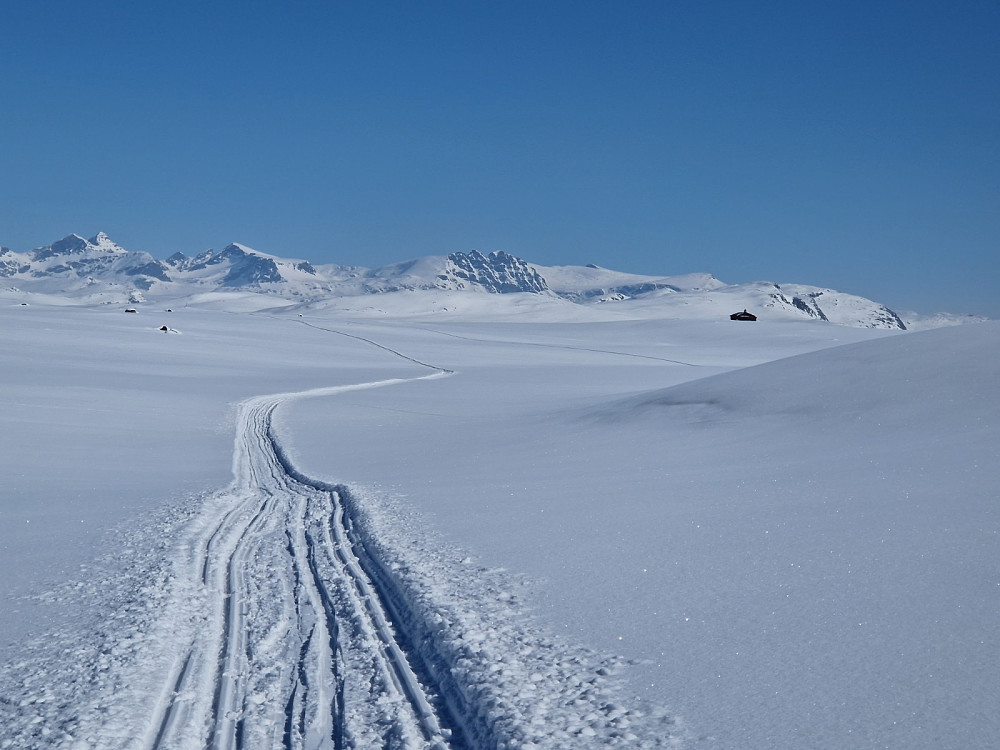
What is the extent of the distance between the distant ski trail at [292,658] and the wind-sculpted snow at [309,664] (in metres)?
0.01

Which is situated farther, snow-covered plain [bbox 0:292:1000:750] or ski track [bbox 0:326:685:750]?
snow-covered plain [bbox 0:292:1000:750]

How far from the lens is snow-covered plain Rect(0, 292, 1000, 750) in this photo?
15.6 feet

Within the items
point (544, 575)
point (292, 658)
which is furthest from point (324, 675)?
point (544, 575)

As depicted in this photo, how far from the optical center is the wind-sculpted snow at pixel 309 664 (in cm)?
468

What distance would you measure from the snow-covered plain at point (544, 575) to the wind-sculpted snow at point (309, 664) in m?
0.03

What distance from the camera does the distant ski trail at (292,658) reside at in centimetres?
473

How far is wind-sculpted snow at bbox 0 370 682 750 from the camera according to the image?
468 cm

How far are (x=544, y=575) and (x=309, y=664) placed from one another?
242 centimetres

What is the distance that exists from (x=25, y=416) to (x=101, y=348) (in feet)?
82.4

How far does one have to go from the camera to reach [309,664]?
219 inches

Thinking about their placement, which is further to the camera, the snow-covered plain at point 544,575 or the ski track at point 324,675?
the snow-covered plain at point 544,575

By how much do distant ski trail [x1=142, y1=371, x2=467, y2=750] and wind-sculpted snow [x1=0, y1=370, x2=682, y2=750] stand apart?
0.01 m

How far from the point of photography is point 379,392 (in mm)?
29531

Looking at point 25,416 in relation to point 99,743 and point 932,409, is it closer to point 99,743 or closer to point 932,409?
point 99,743
